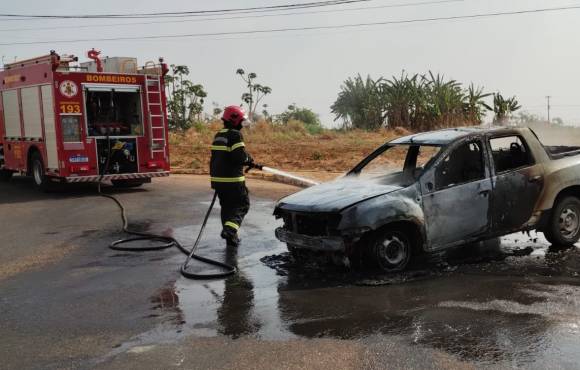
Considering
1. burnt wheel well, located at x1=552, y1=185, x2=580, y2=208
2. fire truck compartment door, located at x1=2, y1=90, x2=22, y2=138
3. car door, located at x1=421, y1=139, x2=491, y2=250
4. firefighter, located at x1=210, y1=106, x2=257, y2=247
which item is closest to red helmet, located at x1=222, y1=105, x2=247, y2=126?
firefighter, located at x1=210, y1=106, x2=257, y2=247

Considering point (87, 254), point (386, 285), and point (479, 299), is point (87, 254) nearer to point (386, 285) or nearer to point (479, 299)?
point (386, 285)

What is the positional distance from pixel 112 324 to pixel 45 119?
955 cm

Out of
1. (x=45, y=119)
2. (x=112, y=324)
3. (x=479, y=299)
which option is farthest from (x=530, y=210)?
(x=45, y=119)

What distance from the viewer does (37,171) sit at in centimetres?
1466

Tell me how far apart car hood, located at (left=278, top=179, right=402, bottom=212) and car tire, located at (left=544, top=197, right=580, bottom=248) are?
220cm

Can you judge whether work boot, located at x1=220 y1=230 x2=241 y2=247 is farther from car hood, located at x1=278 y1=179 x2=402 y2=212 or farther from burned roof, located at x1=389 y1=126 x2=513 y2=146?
burned roof, located at x1=389 y1=126 x2=513 y2=146

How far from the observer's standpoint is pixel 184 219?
1056 cm

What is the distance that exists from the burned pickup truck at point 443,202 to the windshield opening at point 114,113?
8.05 meters


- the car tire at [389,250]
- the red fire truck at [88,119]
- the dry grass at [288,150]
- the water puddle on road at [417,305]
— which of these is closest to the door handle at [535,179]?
the water puddle on road at [417,305]

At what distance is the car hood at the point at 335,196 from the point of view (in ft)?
20.7

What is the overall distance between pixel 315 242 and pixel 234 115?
2.56m

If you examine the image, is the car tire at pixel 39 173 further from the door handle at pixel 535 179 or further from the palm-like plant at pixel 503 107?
the palm-like plant at pixel 503 107

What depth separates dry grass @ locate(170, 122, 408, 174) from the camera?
2006cm

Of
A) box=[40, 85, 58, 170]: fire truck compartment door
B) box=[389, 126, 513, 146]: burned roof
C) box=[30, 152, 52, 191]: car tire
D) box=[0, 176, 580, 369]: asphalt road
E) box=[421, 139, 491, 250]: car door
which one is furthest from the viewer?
box=[30, 152, 52, 191]: car tire
